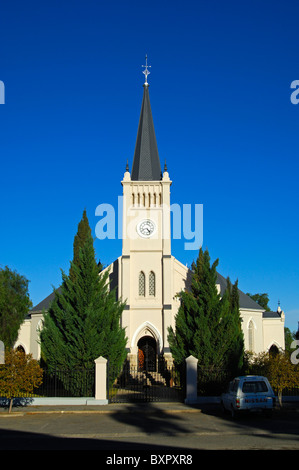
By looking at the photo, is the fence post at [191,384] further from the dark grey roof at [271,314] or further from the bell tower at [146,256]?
the dark grey roof at [271,314]

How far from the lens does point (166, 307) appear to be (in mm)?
33969

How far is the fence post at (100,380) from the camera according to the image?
821 inches

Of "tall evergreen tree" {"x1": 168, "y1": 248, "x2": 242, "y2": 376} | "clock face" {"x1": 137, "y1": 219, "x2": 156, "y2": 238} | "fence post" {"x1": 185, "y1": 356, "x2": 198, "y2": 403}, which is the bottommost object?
"fence post" {"x1": 185, "y1": 356, "x2": 198, "y2": 403}

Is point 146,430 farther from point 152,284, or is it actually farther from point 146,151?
point 146,151

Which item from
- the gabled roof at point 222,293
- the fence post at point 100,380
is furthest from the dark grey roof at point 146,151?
the fence post at point 100,380

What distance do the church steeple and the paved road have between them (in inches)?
860

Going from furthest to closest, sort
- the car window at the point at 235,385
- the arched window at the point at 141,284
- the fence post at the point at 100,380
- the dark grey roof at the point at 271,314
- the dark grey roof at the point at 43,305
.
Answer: the dark grey roof at the point at 271,314 → the dark grey roof at the point at 43,305 → the arched window at the point at 141,284 → the fence post at the point at 100,380 → the car window at the point at 235,385

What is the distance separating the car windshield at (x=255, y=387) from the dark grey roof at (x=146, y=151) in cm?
2373

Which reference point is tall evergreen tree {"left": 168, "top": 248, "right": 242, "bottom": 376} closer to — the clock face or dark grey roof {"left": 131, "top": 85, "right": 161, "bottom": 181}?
the clock face

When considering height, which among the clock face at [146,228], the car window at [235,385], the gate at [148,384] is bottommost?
the gate at [148,384]

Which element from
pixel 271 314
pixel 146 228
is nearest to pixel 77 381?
pixel 146 228

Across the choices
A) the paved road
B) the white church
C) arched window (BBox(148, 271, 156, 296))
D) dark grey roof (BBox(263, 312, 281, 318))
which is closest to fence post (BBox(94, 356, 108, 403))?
the paved road

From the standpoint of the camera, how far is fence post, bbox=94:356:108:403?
2084 cm
